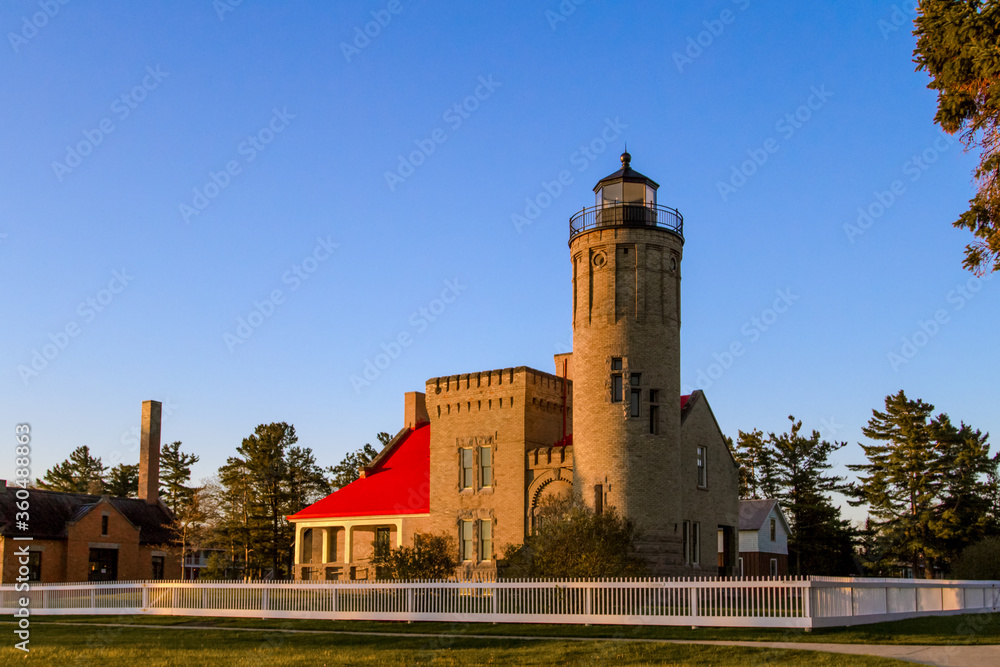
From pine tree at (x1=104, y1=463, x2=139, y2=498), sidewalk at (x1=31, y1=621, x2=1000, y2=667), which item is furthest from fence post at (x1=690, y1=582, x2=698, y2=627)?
pine tree at (x1=104, y1=463, x2=139, y2=498)

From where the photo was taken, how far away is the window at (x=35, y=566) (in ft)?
160

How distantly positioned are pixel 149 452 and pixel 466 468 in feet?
99.1

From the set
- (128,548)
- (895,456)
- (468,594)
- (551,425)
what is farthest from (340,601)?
(895,456)

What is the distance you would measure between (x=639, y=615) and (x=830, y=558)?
44786mm

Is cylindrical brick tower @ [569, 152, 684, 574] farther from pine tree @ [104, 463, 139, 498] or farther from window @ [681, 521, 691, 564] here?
pine tree @ [104, 463, 139, 498]

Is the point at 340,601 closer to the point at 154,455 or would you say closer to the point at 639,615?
the point at 639,615

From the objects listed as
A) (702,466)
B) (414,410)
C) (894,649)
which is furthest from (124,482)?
(894,649)

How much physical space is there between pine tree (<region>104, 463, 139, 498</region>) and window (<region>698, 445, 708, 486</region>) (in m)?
59.0

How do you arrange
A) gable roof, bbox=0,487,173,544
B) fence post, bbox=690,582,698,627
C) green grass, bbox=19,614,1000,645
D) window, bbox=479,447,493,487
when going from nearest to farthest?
green grass, bbox=19,614,1000,645
fence post, bbox=690,582,698,627
window, bbox=479,447,493,487
gable roof, bbox=0,487,173,544

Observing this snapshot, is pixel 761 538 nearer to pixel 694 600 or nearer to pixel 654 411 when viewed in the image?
pixel 654 411

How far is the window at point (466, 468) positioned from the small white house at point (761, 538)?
77.1 feet

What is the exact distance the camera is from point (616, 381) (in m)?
35.0

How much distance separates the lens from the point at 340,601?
28.6 meters

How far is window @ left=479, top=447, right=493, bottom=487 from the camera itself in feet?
128
